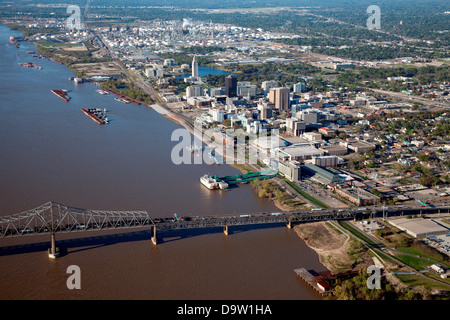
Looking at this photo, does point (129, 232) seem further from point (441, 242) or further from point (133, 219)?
point (441, 242)

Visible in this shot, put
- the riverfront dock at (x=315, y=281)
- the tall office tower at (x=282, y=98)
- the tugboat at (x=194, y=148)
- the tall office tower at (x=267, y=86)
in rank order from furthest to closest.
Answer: the tall office tower at (x=267, y=86), the tall office tower at (x=282, y=98), the tugboat at (x=194, y=148), the riverfront dock at (x=315, y=281)

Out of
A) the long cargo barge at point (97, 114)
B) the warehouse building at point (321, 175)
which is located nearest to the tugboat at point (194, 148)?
the warehouse building at point (321, 175)

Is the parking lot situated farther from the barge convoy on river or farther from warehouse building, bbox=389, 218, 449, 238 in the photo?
the barge convoy on river

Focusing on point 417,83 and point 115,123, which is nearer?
point 115,123

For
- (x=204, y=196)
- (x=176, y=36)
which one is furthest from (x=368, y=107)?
(x=176, y=36)

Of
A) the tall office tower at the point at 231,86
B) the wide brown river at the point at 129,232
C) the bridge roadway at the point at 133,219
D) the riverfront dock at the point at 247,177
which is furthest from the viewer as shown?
the tall office tower at the point at 231,86

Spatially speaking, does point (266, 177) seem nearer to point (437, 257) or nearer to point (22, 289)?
point (437, 257)

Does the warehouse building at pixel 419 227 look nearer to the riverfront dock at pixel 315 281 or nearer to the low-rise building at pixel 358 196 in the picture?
the low-rise building at pixel 358 196
